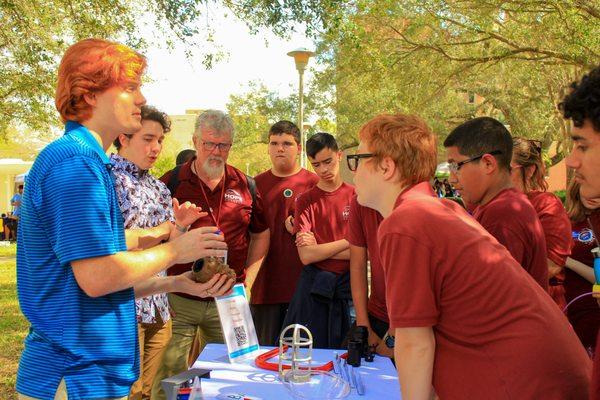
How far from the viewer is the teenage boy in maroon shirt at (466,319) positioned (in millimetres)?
1606

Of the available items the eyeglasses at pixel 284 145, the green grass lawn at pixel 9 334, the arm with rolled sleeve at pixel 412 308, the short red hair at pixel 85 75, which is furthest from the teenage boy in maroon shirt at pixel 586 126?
the green grass lawn at pixel 9 334

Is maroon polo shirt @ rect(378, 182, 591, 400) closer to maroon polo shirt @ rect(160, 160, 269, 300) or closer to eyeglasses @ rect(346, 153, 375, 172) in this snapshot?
eyeglasses @ rect(346, 153, 375, 172)

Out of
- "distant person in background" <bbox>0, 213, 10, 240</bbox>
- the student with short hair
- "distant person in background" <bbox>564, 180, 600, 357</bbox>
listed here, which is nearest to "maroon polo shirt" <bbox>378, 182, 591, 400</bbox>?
"distant person in background" <bbox>564, 180, 600, 357</bbox>

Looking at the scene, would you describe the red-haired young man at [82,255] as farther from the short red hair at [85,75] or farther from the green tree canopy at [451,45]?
the green tree canopy at [451,45]

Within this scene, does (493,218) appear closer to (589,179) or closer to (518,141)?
(589,179)

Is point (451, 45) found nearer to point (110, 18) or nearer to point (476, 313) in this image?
point (110, 18)

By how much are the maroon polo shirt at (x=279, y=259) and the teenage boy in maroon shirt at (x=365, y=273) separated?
0.96m

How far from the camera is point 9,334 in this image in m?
6.57

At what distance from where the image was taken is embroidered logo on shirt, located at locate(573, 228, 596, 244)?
3642mm

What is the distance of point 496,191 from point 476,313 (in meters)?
1.17

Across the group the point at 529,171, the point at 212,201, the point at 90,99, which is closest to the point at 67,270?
the point at 90,99

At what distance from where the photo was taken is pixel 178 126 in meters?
61.8


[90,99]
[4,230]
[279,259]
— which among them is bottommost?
[4,230]

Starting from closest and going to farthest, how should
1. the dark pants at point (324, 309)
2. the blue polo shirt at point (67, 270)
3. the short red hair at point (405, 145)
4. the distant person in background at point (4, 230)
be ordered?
1. the blue polo shirt at point (67, 270)
2. the short red hair at point (405, 145)
3. the dark pants at point (324, 309)
4. the distant person in background at point (4, 230)
